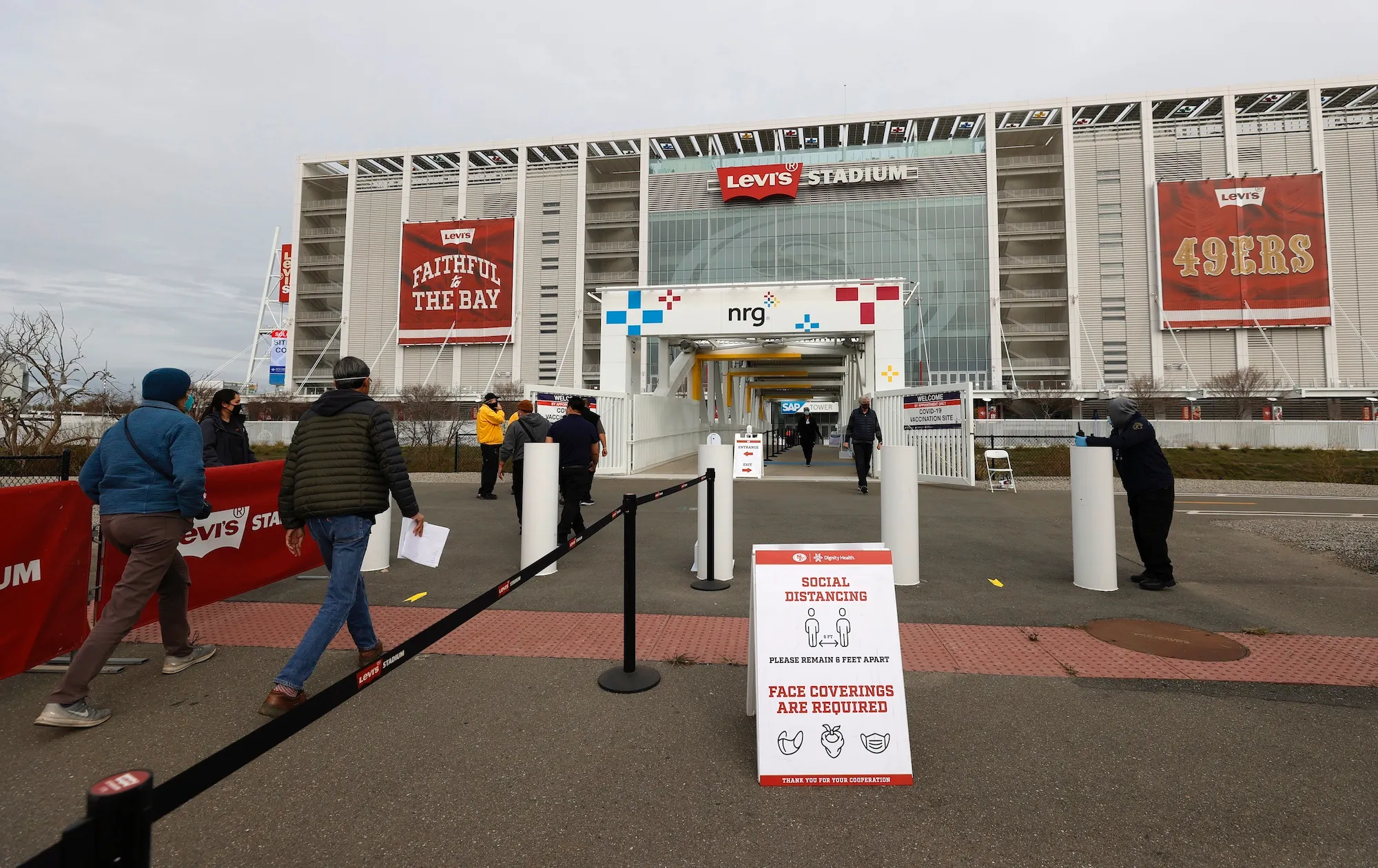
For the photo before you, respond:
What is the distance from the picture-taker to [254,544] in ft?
17.9

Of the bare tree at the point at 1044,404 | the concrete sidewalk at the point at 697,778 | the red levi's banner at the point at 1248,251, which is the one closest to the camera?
the concrete sidewalk at the point at 697,778

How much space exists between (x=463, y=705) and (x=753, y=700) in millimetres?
1491

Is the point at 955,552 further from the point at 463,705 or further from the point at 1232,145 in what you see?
the point at 1232,145

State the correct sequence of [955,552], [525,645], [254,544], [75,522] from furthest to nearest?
[955,552], [254,544], [525,645], [75,522]

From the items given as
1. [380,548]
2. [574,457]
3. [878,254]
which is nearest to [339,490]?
[380,548]

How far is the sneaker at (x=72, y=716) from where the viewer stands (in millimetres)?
3020

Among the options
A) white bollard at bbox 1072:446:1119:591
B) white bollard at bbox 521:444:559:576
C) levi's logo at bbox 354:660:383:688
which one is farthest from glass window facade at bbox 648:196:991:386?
levi's logo at bbox 354:660:383:688

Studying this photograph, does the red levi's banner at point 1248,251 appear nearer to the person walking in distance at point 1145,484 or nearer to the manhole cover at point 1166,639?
the person walking in distance at point 1145,484

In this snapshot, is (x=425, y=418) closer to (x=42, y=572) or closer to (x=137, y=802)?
(x=42, y=572)

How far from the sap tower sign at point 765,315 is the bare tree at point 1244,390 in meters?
39.1

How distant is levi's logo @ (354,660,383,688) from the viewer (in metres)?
1.57

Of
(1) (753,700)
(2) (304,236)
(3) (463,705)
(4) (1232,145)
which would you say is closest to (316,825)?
(3) (463,705)

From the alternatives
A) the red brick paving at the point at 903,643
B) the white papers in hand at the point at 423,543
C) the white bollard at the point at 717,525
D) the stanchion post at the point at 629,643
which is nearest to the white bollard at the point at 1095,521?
the red brick paving at the point at 903,643

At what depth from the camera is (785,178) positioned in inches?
2112
